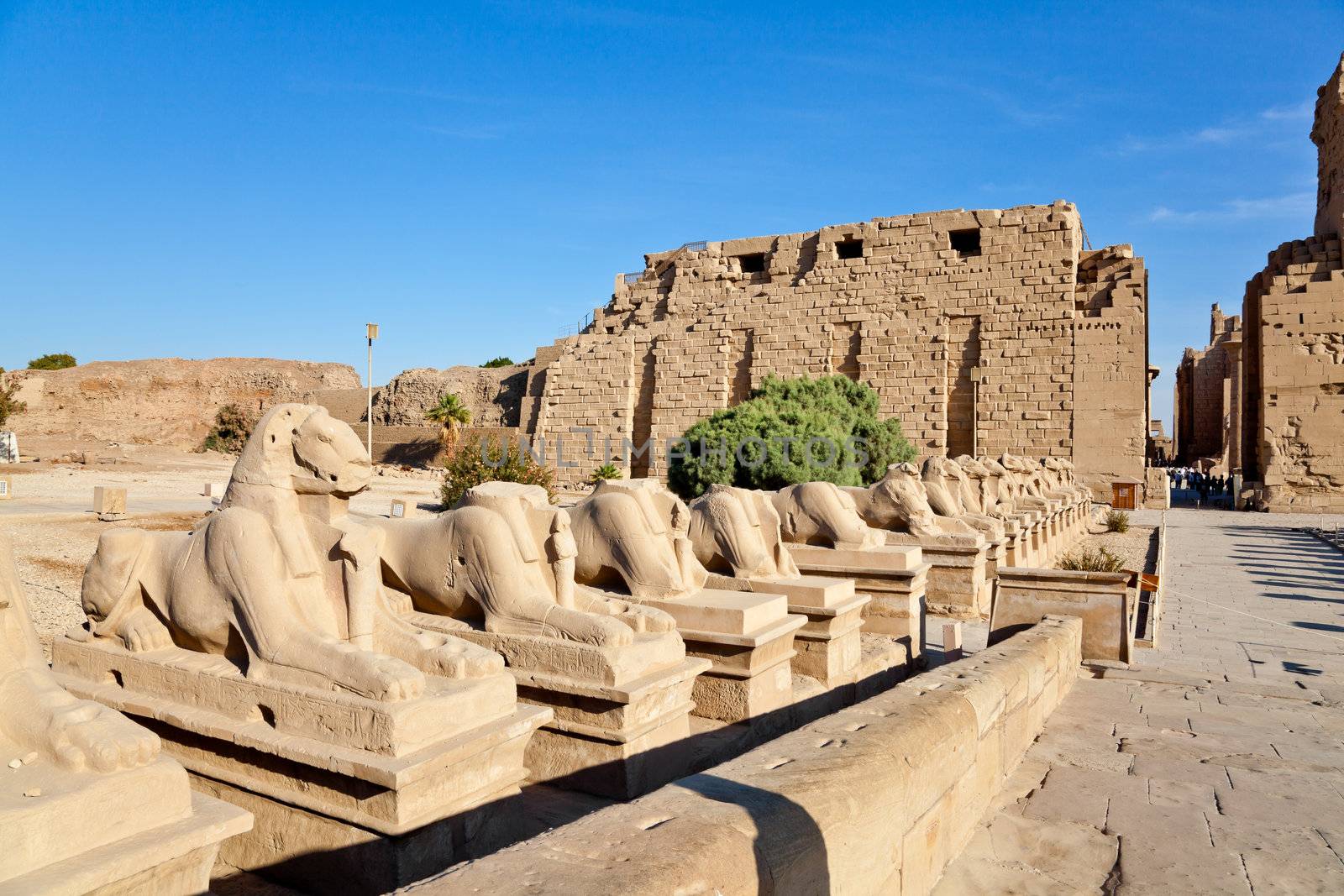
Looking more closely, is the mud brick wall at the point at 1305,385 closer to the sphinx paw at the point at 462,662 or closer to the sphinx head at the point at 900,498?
the sphinx head at the point at 900,498

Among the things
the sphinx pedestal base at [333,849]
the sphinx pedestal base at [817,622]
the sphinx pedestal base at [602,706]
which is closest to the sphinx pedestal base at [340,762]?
the sphinx pedestal base at [333,849]

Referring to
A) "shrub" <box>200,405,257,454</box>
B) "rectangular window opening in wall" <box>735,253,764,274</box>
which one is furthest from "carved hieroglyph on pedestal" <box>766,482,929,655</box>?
"shrub" <box>200,405,257,454</box>

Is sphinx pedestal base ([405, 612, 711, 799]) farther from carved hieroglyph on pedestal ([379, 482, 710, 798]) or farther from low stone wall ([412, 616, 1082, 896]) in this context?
low stone wall ([412, 616, 1082, 896])

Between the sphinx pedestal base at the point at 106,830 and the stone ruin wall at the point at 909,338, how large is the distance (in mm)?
20678

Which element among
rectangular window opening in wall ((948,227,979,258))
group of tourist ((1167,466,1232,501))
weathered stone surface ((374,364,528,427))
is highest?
rectangular window opening in wall ((948,227,979,258))

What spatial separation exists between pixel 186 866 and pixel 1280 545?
52.9ft

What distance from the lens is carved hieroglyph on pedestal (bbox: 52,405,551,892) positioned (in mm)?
2541

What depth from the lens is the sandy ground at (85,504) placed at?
7270 mm

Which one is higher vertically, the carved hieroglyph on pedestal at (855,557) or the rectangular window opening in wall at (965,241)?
the rectangular window opening in wall at (965,241)

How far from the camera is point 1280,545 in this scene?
13.8m

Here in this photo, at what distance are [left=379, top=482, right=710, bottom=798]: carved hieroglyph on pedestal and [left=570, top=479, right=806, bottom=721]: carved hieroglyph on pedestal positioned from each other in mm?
343

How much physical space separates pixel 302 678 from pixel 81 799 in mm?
874

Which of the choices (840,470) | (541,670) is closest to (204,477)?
(840,470)

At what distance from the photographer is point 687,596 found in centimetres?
424
